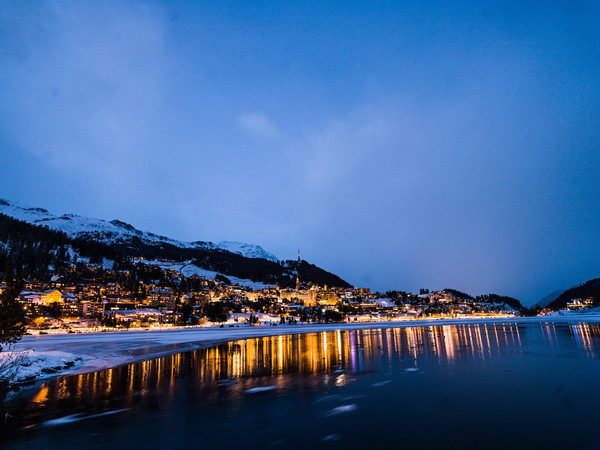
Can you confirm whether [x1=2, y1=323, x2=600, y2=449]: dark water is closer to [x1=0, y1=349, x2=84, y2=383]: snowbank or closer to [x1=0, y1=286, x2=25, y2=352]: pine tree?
[x1=0, y1=349, x2=84, y2=383]: snowbank

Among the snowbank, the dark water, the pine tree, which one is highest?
the pine tree

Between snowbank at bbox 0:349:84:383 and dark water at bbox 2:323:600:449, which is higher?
snowbank at bbox 0:349:84:383

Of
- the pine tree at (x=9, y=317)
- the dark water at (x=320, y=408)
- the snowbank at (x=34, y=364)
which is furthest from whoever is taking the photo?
the snowbank at (x=34, y=364)

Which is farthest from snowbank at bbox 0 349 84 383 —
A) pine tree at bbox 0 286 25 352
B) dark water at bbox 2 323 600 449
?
pine tree at bbox 0 286 25 352

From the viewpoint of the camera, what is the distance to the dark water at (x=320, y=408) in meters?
10.3

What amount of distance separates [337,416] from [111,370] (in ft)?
62.6

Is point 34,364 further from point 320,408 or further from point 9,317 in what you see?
point 320,408

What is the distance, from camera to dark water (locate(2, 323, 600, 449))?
10.3 m

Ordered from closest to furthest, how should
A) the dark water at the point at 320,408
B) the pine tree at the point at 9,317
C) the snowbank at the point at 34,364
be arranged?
the dark water at the point at 320,408, the pine tree at the point at 9,317, the snowbank at the point at 34,364

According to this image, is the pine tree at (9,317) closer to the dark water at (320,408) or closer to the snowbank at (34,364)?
the snowbank at (34,364)

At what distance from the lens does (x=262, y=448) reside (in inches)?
379

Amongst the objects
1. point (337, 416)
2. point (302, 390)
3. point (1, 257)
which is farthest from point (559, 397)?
point (1, 257)

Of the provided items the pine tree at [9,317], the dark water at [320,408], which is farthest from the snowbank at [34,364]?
the pine tree at [9,317]

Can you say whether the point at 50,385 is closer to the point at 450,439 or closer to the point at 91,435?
the point at 91,435
